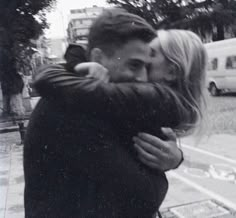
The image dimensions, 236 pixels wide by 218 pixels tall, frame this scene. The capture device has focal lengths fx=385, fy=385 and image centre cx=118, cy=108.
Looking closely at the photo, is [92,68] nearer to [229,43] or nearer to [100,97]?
[100,97]

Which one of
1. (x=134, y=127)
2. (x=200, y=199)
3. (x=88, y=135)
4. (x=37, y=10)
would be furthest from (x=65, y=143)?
(x=37, y=10)

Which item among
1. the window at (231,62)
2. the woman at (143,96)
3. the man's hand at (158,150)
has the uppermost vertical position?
the woman at (143,96)

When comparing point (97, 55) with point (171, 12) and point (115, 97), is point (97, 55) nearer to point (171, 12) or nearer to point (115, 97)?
point (115, 97)

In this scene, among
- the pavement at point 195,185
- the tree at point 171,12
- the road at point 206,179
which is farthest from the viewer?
the road at point 206,179

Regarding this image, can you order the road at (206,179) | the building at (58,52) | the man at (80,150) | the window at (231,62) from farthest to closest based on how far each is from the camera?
the window at (231,62)
the road at (206,179)
the building at (58,52)
the man at (80,150)

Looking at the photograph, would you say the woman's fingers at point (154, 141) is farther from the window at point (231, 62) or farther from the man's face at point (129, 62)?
the window at point (231, 62)

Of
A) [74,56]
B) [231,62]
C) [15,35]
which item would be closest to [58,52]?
[74,56]

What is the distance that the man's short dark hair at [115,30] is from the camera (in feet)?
2.51

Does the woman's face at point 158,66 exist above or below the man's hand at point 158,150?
above

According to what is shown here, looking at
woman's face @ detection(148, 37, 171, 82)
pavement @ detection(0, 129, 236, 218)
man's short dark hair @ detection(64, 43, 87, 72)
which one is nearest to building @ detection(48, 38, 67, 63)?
man's short dark hair @ detection(64, 43, 87, 72)

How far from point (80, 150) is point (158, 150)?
0.19m

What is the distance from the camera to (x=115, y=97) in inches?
30.9

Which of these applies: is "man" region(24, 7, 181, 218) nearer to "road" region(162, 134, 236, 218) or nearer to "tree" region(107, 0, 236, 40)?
"tree" region(107, 0, 236, 40)

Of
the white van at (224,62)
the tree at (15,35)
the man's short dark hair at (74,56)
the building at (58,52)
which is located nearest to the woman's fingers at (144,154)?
the man's short dark hair at (74,56)
